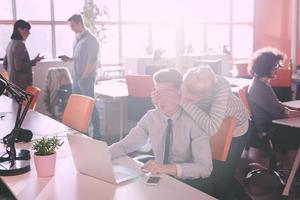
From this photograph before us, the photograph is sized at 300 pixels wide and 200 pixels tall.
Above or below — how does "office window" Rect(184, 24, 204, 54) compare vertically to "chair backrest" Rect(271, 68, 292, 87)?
above

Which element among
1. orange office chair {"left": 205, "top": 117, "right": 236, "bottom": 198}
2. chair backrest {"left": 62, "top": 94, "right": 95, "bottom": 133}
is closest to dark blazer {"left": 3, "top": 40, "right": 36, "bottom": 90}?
chair backrest {"left": 62, "top": 94, "right": 95, "bottom": 133}

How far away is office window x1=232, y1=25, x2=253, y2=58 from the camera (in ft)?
32.0

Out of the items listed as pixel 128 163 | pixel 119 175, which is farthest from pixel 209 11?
pixel 119 175

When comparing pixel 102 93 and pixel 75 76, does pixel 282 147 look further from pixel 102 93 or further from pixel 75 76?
A: pixel 75 76

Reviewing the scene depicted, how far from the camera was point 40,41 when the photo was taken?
7492 millimetres

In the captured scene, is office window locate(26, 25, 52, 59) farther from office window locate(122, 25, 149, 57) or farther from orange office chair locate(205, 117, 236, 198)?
orange office chair locate(205, 117, 236, 198)

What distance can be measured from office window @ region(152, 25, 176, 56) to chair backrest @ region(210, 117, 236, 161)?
6.11 meters

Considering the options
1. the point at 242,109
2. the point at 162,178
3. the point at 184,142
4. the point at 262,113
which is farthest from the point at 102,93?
the point at 162,178

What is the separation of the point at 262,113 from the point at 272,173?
0.63 m

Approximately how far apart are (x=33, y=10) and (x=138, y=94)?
11.1ft

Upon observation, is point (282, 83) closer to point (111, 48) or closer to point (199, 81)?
point (199, 81)

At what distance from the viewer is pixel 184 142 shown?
224 centimetres

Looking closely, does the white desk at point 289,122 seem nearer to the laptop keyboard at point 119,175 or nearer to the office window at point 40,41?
the laptop keyboard at point 119,175

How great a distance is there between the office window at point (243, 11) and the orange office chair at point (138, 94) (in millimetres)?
5502
